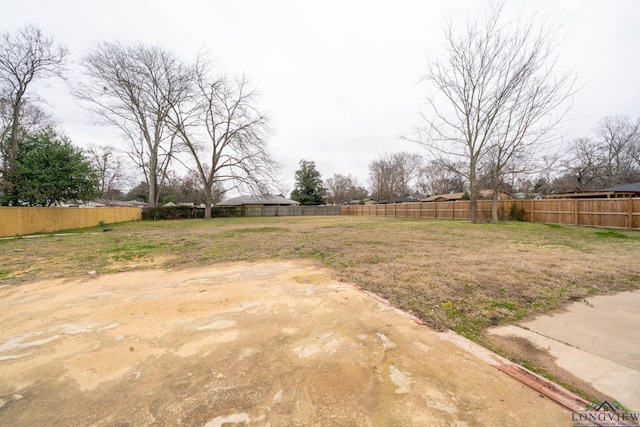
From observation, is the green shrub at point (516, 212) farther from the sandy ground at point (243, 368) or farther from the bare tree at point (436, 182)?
the bare tree at point (436, 182)

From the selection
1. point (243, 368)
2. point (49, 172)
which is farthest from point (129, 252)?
point (49, 172)

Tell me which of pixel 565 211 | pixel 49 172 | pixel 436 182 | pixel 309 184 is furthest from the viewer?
pixel 436 182

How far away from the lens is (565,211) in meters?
12.7

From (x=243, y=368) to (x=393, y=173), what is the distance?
4426 centimetres

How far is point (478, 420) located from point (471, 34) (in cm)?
1808

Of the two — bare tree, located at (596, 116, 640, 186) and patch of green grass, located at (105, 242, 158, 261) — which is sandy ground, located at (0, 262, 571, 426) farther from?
bare tree, located at (596, 116, 640, 186)

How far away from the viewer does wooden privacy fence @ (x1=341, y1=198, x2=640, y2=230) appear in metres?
10.5

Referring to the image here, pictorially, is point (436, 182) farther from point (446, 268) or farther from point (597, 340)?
point (597, 340)

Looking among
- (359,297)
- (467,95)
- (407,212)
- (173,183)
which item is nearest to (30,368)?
(359,297)

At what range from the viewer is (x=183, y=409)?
54.6 inches

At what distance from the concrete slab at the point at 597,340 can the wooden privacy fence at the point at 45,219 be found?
56.6ft

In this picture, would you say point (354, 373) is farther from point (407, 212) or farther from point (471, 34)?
point (407, 212)

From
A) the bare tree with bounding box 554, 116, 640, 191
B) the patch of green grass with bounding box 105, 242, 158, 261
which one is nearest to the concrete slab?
the patch of green grass with bounding box 105, 242, 158, 261

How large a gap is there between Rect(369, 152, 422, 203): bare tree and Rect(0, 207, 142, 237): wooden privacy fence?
37548 mm
